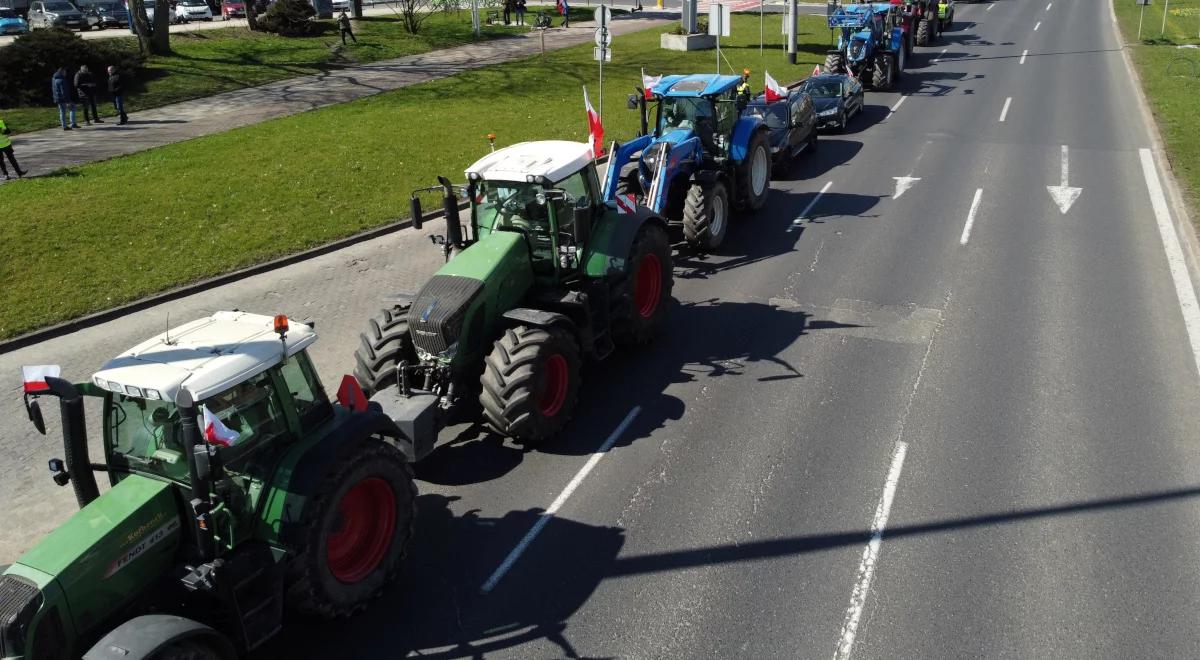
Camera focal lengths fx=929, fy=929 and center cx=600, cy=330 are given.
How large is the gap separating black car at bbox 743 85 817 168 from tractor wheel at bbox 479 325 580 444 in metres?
10.8

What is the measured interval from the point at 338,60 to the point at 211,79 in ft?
17.1

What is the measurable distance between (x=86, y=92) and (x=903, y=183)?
67.1 feet

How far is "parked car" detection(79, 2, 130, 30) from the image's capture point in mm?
41406

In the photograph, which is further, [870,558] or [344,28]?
[344,28]

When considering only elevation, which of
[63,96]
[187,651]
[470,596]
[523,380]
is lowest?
[470,596]

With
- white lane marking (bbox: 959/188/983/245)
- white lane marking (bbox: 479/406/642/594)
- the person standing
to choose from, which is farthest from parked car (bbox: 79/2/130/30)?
white lane marking (bbox: 479/406/642/594)

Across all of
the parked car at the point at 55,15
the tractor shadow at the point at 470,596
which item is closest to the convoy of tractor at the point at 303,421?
the tractor shadow at the point at 470,596

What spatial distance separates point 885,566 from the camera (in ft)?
25.2

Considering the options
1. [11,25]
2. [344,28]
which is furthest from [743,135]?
[11,25]

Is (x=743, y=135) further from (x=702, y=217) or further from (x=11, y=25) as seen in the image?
(x=11, y=25)

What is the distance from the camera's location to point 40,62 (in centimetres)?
2573

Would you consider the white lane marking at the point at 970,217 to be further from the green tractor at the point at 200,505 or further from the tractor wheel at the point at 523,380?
the green tractor at the point at 200,505

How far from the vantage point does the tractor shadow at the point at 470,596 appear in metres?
7.01

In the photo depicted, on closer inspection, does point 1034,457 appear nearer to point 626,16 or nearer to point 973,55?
point 973,55
